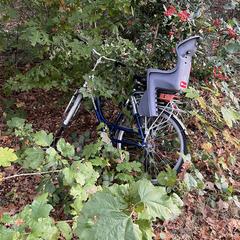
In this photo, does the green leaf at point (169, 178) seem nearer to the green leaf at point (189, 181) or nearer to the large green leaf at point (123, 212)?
the green leaf at point (189, 181)

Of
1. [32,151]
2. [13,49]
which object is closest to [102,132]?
[32,151]

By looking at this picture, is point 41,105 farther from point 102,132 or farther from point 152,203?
point 152,203

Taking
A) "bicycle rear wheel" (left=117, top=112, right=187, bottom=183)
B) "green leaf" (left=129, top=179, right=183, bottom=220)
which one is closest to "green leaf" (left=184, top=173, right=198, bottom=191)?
"bicycle rear wheel" (left=117, top=112, right=187, bottom=183)

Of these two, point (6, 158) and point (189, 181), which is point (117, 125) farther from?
point (6, 158)

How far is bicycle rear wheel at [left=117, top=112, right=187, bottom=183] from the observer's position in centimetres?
352

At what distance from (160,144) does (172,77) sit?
814 millimetres

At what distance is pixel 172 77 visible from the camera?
10.7ft

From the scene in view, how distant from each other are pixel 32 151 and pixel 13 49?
290 centimetres

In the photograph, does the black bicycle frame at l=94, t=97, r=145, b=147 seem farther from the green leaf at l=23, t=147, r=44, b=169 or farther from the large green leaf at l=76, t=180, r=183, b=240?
the large green leaf at l=76, t=180, r=183, b=240

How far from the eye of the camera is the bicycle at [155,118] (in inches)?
130

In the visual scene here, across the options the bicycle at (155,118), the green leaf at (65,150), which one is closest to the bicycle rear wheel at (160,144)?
the bicycle at (155,118)

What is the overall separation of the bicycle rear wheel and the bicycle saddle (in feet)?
0.70

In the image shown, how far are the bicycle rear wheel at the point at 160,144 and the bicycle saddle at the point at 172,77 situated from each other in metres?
0.21

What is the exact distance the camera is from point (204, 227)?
332cm
